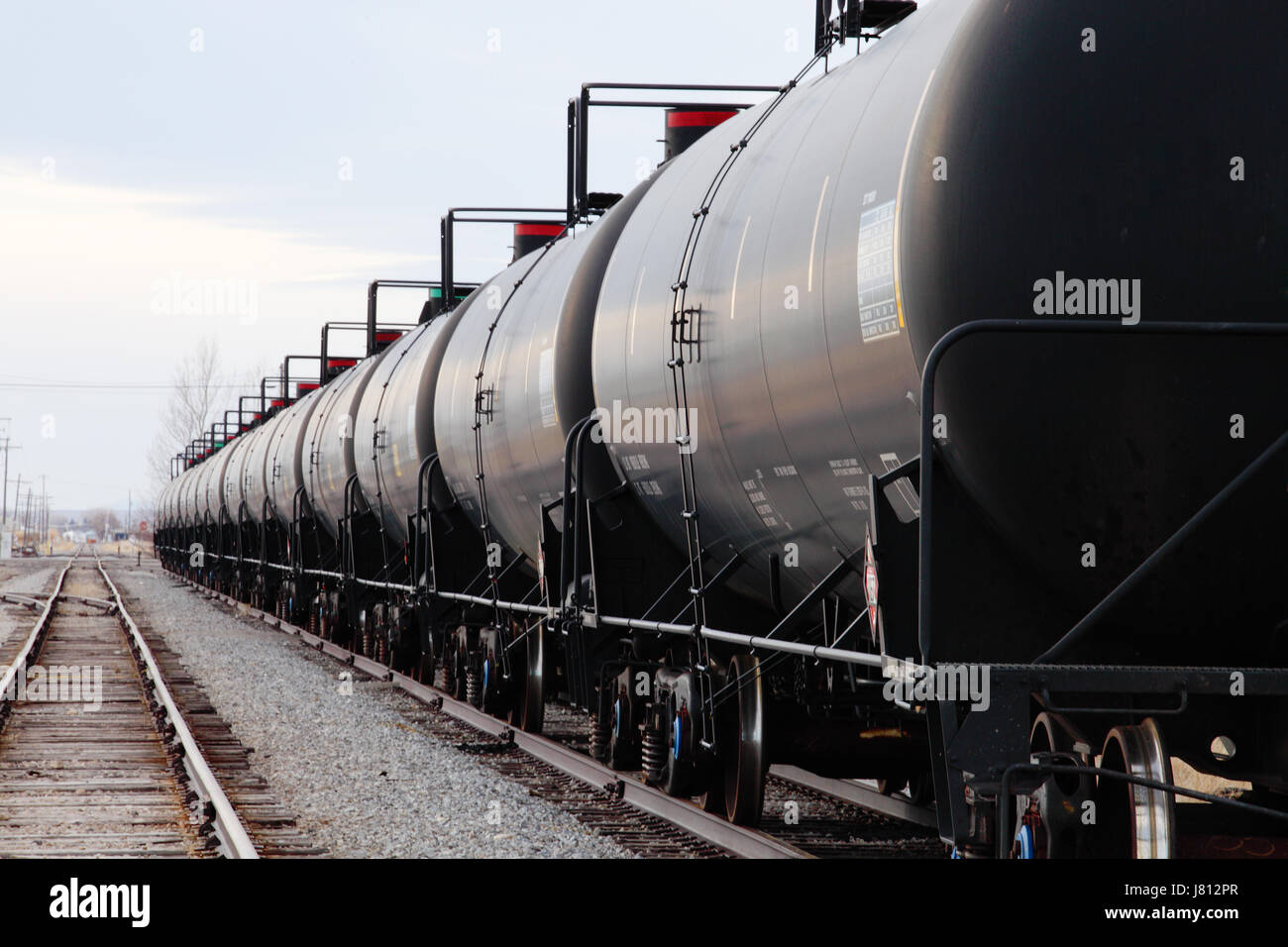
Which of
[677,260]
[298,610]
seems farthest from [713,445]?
[298,610]

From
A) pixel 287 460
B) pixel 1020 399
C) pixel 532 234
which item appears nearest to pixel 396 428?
pixel 532 234

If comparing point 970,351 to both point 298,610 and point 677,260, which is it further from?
point 298,610

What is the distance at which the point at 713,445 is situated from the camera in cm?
689

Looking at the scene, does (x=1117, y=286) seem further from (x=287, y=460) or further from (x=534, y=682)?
(x=287, y=460)

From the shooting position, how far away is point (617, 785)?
906 cm

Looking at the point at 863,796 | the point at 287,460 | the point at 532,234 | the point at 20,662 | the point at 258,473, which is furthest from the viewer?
the point at 258,473

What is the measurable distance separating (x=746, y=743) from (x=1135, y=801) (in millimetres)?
3093

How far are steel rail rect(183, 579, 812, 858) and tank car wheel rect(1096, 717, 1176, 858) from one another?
2.10 m

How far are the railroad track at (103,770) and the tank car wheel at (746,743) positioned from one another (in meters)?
2.47

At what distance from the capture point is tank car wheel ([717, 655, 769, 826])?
7.50 meters

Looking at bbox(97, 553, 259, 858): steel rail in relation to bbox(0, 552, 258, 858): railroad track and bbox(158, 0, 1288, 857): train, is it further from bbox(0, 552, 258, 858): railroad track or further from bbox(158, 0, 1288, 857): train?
bbox(158, 0, 1288, 857): train

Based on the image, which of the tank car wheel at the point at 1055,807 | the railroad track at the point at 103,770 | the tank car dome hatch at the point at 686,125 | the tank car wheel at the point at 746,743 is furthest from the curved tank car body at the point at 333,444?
the tank car wheel at the point at 1055,807

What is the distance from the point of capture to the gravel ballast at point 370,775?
7.78 metres
